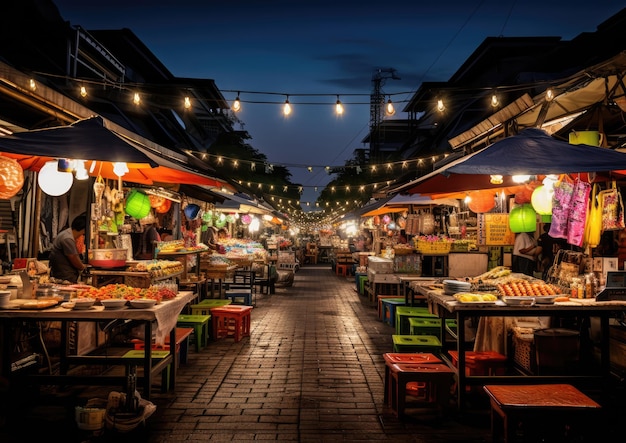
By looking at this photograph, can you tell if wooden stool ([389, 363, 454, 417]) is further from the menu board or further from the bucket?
the menu board

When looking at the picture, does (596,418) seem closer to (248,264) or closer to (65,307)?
(65,307)

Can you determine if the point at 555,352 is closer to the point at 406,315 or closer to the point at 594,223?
the point at 594,223

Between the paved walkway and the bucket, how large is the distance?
1276 millimetres

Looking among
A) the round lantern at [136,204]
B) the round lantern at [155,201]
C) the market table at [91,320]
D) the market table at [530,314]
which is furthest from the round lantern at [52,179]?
the market table at [530,314]

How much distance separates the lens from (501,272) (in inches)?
290

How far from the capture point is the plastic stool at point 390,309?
11.0 m

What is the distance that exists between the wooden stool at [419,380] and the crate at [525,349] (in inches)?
68.9

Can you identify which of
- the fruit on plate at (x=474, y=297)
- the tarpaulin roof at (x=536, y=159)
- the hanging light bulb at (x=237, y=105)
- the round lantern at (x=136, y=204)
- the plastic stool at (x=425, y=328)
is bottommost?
the plastic stool at (x=425, y=328)

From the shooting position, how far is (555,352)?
6.27 meters

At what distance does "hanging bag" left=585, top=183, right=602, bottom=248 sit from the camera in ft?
20.2

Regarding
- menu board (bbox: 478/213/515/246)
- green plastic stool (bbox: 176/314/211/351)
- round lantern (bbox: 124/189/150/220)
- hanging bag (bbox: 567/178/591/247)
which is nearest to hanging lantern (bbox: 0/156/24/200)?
round lantern (bbox: 124/189/150/220)

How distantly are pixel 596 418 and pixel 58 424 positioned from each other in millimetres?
5470

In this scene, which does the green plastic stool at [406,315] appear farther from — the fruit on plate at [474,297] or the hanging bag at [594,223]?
the hanging bag at [594,223]

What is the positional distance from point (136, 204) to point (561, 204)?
783 cm
